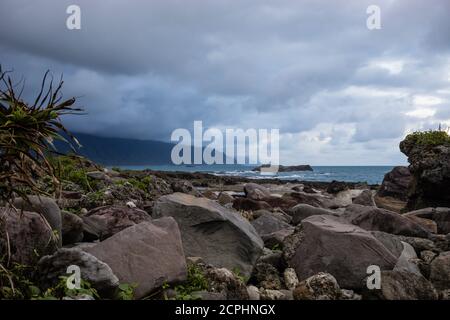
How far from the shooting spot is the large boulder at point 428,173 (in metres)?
20.7

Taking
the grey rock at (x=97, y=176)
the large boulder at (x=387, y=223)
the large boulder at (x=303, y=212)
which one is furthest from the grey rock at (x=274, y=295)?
the grey rock at (x=97, y=176)

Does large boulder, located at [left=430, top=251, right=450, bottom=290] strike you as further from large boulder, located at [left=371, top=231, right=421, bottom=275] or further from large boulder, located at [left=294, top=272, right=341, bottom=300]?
large boulder, located at [left=294, top=272, right=341, bottom=300]

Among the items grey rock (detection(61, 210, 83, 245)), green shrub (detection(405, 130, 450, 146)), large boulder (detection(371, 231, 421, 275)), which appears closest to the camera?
grey rock (detection(61, 210, 83, 245))

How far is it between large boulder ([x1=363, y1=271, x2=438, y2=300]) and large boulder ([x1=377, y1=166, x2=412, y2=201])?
988 inches

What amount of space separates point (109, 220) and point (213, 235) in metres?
2.06

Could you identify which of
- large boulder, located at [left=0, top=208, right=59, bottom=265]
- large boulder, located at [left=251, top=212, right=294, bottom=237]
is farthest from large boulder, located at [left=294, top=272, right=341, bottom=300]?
large boulder, located at [left=251, top=212, right=294, bottom=237]

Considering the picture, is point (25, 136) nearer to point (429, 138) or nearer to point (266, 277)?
point (266, 277)

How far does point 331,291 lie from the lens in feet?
24.8

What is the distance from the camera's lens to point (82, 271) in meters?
5.90

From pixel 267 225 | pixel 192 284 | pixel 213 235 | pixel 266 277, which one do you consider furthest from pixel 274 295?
pixel 267 225

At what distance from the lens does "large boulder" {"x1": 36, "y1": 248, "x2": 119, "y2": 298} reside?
5.88 metres

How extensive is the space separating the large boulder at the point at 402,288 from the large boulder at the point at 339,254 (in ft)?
1.75
